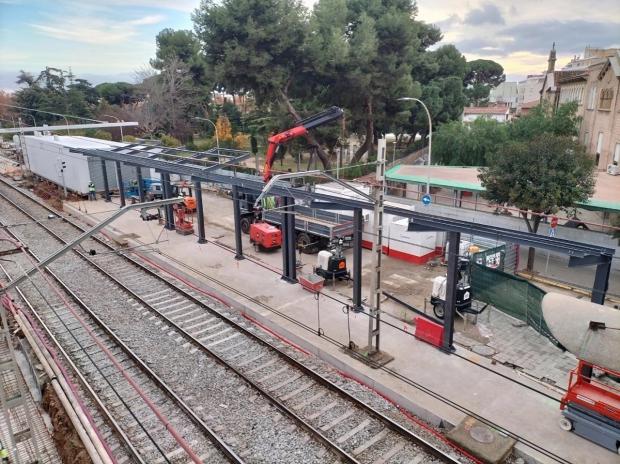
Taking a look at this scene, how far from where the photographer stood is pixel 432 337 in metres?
14.0

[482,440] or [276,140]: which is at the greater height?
[276,140]

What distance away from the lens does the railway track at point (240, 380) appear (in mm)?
10102

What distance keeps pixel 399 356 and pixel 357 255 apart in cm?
370

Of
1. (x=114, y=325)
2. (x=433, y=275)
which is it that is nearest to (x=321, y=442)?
(x=114, y=325)

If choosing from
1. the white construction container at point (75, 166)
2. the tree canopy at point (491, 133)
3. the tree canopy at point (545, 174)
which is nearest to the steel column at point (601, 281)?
the tree canopy at point (545, 174)

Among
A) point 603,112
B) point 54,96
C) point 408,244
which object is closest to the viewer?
point 408,244

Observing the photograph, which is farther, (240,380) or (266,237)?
(266,237)

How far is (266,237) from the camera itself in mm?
23281

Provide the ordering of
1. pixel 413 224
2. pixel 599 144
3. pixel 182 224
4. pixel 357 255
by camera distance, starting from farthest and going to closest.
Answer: pixel 599 144
pixel 182 224
pixel 357 255
pixel 413 224

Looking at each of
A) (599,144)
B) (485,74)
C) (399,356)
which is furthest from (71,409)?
(485,74)

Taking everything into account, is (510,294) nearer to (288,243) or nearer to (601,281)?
(601,281)

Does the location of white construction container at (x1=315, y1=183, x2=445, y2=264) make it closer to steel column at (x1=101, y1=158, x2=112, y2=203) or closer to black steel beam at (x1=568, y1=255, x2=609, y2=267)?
black steel beam at (x1=568, y1=255, x2=609, y2=267)

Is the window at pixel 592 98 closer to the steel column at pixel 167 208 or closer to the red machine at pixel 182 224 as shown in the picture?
the red machine at pixel 182 224

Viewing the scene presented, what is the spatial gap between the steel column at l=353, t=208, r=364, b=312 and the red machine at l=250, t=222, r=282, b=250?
804cm
